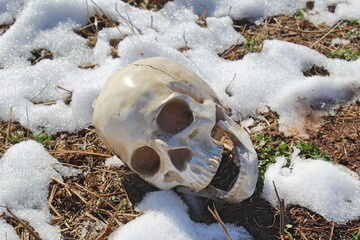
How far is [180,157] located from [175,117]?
0.74 feet

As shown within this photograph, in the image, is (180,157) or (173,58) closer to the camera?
(180,157)

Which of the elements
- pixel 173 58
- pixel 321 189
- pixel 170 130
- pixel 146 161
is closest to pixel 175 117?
pixel 170 130

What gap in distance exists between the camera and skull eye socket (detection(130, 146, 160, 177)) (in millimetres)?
3527

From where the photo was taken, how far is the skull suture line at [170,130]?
11.0 feet

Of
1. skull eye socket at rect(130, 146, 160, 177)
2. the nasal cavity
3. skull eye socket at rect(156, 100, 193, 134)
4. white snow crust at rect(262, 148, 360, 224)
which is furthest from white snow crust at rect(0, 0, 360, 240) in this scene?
skull eye socket at rect(156, 100, 193, 134)

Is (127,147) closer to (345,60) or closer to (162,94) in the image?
(162,94)

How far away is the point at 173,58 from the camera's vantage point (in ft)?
14.8

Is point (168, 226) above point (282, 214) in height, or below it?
below

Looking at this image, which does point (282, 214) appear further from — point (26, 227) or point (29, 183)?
point (29, 183)

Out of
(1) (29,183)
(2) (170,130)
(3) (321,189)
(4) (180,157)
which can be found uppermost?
(2) (170,130)

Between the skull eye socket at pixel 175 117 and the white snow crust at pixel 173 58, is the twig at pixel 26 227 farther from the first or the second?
the skull eye socket at pixel 175 117

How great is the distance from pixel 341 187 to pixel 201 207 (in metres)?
0.83

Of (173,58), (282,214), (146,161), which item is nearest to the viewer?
(282,214)

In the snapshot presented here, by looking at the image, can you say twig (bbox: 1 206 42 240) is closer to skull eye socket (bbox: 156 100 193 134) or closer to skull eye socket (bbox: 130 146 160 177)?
skull eye socket (bbox: 130 146 160 177)
